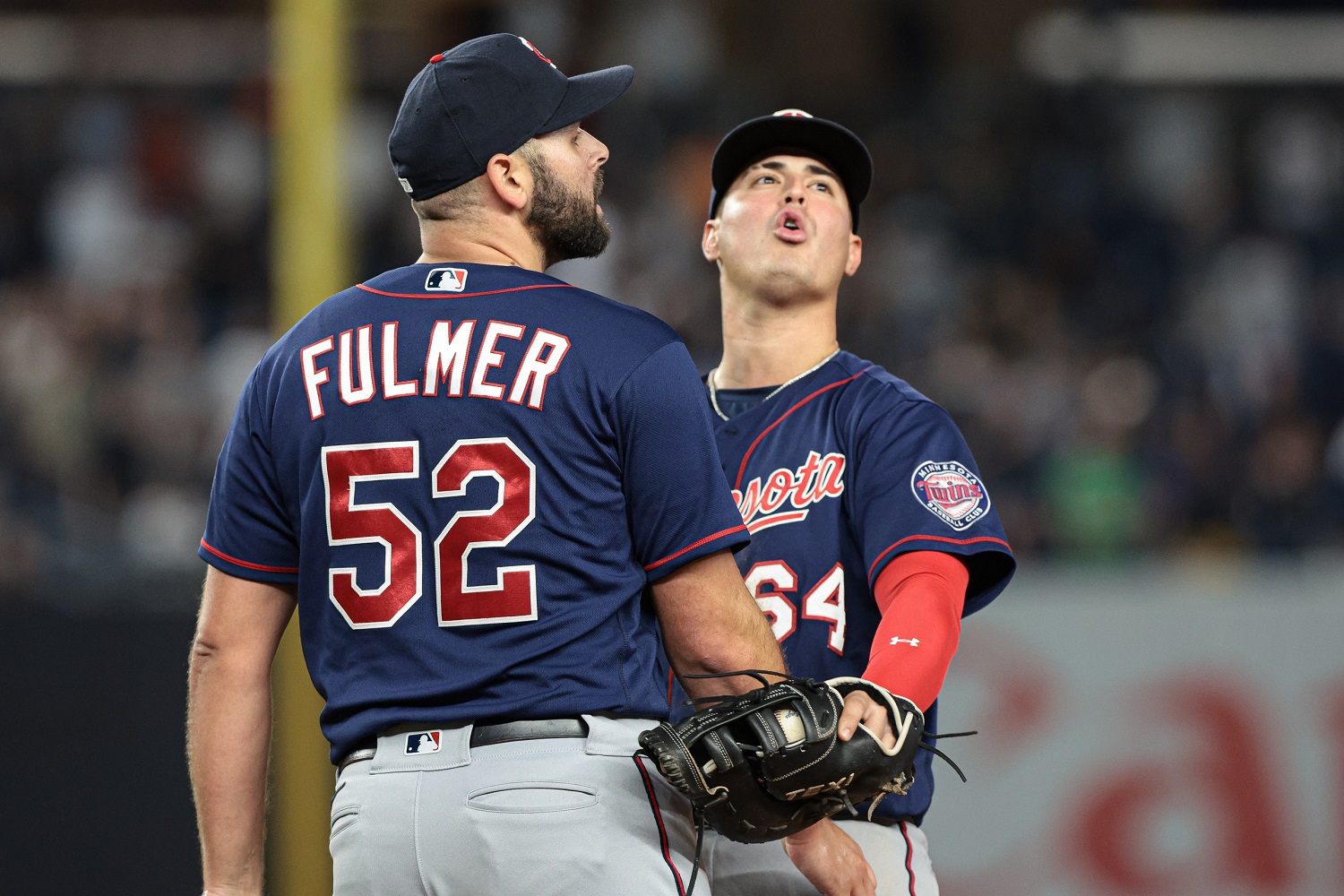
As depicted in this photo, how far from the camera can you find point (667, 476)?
2113 millimetres

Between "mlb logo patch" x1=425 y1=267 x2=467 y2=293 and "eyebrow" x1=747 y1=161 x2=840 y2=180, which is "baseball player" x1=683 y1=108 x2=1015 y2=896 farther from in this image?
"mlb logo patch" x1=425 y1=267 x2=467 y2=293

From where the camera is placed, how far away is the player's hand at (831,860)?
2348 millimetres

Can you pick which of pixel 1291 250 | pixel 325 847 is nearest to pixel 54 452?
pixel 325 847

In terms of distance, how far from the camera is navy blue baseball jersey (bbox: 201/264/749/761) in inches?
81.4

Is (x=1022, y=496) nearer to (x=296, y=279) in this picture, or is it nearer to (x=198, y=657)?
(x=296, y=279)

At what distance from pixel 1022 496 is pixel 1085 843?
1.79 m

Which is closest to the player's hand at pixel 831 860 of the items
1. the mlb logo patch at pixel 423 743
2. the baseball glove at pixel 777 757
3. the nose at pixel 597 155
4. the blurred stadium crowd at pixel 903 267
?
the baseball glove at pixel 777 757

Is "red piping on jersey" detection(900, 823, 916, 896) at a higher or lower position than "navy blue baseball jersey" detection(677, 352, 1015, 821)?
lower

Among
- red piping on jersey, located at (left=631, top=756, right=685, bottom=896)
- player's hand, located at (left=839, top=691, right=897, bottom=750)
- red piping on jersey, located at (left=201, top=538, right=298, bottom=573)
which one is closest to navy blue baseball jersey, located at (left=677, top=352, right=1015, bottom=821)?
player's hand, located at (left=839, top=691, right=897, bottom=750)

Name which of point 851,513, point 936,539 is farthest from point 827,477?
point 936,539

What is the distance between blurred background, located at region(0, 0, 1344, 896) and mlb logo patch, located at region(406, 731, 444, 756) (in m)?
3.71

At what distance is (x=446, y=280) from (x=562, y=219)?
22cm

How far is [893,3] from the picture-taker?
11.1 metres

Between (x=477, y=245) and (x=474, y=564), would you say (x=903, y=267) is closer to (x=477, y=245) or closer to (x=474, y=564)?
(x=477, y=245)
